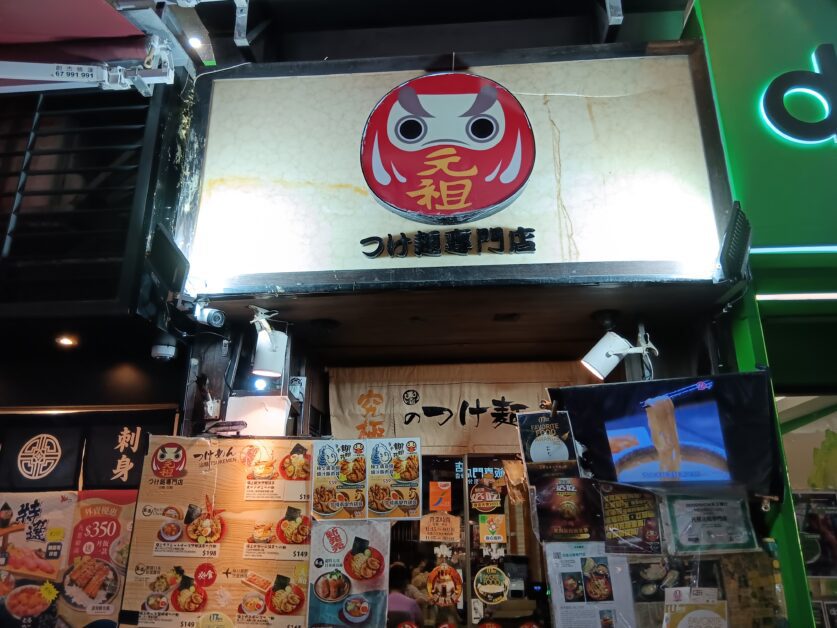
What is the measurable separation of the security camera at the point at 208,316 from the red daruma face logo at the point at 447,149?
191 centimetres

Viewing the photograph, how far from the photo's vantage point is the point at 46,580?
5.71m

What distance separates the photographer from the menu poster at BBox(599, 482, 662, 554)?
4352 millimetres

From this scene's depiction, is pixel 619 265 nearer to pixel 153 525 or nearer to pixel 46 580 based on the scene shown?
pixel 153 525

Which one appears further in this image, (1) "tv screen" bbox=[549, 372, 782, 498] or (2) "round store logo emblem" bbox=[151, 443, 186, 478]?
(2) "round store logo emblem" bbox=[151, 443, 186, 478]

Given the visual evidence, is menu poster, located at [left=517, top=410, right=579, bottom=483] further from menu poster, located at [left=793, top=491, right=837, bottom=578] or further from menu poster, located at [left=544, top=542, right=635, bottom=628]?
menu poster, located at [left=793, top=491, right=837, bottom=578]

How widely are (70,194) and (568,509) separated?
591 cm

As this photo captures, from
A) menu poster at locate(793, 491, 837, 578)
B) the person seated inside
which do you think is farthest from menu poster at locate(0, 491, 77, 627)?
menu poster at locate(793, 491, 837, 578)

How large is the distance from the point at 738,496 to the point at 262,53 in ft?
22.8

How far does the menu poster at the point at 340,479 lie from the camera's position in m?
4.66

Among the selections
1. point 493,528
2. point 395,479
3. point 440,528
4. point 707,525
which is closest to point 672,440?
point 707,525

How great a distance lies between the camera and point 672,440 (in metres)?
4.47

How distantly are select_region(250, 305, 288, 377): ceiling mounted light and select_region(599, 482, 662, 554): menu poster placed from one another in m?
3.06

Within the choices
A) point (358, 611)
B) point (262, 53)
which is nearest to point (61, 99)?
point (262, 53)

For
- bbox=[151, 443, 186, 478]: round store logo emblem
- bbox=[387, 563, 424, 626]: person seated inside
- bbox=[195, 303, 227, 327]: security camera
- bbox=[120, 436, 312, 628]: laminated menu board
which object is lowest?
bbox=[387, 563, 424, 626]: person seated inside
